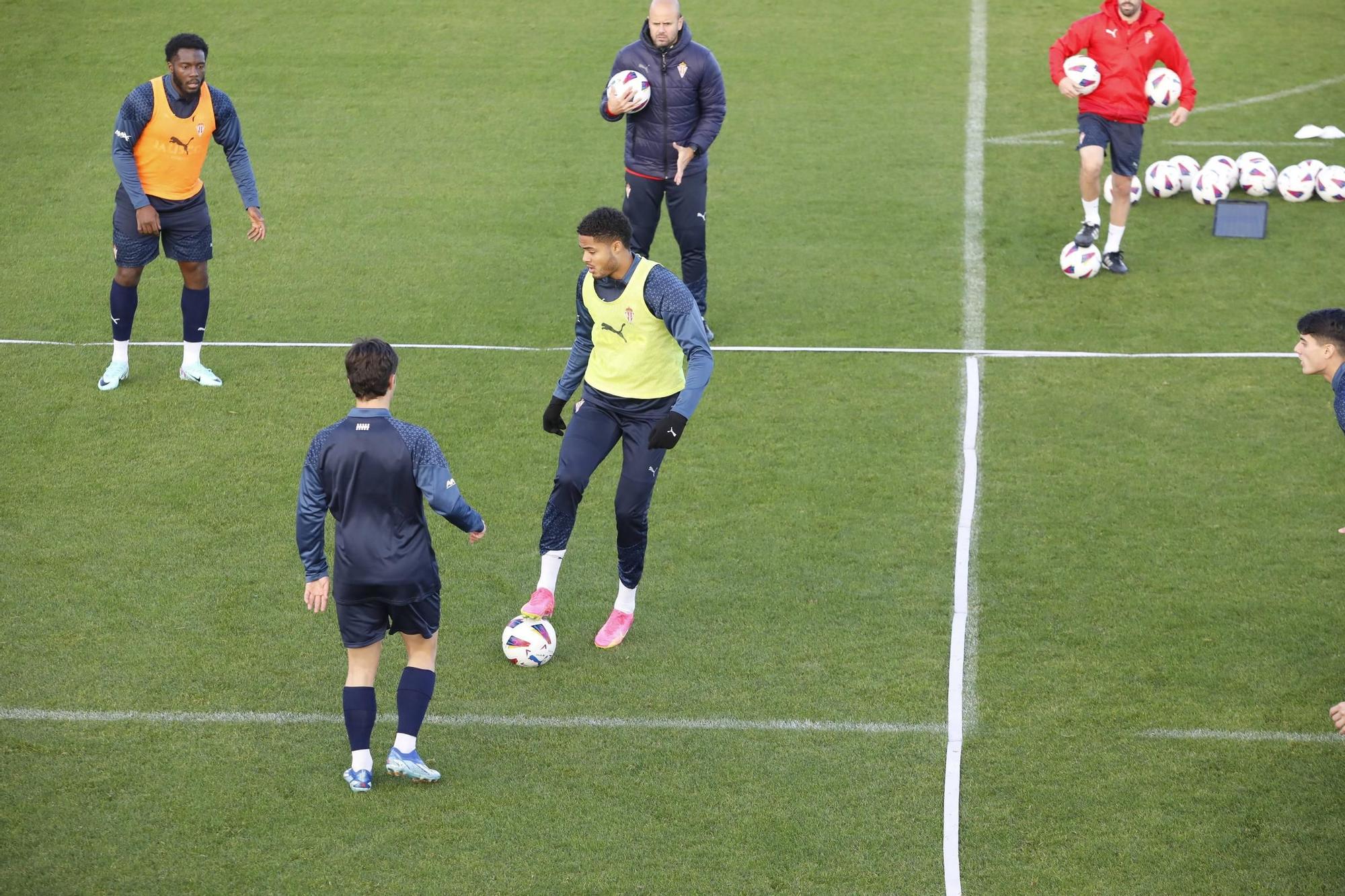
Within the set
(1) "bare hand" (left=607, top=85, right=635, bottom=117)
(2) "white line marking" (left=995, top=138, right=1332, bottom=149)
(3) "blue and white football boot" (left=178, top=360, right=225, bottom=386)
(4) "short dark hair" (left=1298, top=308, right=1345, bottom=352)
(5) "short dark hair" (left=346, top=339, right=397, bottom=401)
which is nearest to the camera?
(5) "short dark hair" (left=346, top=339, right=397, bottom=401)

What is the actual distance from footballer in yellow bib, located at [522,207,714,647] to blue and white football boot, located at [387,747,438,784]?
1.34 m

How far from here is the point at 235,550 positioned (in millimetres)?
9000

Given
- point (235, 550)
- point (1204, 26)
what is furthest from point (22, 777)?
point (1204, 26)

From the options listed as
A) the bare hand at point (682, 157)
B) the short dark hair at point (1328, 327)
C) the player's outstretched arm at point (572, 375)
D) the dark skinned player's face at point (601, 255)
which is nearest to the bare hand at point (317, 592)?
the player's outstretched arm at point (572, 375)

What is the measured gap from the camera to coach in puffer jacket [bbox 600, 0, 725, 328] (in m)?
11.4

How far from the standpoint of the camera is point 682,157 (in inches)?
449

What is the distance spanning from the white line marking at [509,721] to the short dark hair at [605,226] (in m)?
2.38

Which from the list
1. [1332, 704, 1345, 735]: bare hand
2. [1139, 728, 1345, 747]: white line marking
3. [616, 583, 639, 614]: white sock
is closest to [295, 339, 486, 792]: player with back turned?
[616, 583, 639, 614]: white sock

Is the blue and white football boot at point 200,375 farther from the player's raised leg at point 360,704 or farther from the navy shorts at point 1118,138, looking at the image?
the navy shorts at point 1118,138

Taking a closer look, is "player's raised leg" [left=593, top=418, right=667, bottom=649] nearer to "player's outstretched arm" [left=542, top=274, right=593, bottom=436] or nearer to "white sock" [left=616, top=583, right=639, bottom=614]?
"white sock" [left=616, top=583, right=639, bottom=614]

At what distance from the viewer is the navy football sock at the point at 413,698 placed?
268 inches

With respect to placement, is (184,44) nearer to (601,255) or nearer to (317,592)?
(601,255)

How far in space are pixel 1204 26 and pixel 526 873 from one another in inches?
645

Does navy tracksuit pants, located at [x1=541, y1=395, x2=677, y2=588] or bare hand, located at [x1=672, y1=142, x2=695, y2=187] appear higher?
bare hand, located at [x1=672, y1=142, x2=695, y2=187]
